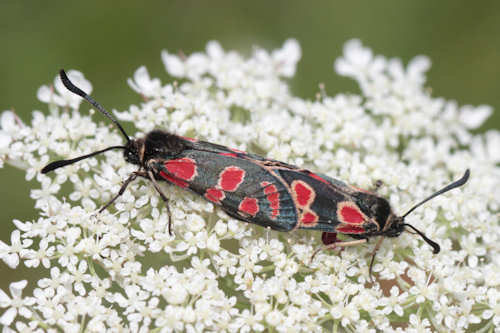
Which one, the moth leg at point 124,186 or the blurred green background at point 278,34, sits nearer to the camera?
the moth leg at point 124,186

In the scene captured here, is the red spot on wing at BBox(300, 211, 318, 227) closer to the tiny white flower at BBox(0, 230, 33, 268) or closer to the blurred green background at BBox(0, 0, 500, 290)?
the tiny white flower at BBox(0, 230, 33, 268)

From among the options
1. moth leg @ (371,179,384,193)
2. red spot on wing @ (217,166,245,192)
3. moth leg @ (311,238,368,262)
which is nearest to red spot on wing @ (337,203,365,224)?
moth leg @ (311,238,368,262)

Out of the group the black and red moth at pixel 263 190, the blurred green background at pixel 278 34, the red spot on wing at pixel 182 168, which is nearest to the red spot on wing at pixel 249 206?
the black and red moth at pixel 263 190

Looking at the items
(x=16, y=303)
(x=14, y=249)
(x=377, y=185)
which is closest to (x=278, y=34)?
(x=377, y=185)

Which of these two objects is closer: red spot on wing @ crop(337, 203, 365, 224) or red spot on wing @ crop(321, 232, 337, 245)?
red spot on wing @ crop(337, 203, 365, 224)

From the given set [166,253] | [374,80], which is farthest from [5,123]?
[374,80]

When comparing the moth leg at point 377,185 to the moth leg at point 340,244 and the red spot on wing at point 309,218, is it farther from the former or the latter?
the red spot on wing at point 309,218

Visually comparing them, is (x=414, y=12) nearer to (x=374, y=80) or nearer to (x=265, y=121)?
(x=374, y=80)
